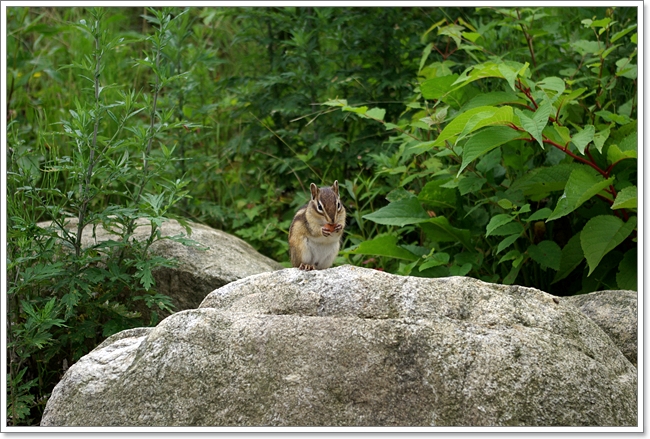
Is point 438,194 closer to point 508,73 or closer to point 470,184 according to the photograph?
point 470,184

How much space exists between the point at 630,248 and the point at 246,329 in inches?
99.8

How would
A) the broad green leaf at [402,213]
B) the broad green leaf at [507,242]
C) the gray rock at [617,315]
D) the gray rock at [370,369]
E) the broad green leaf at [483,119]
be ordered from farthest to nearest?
the broad green leaf at [402,213] < the broad green leaf at [507,242] < the broad green leaf at [483,119] < the gray rock at [617,315] < the gray rock at [370,369]

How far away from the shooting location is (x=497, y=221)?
4039mm

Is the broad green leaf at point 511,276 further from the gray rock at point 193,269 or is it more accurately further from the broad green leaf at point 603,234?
the gray rock at point 193,269

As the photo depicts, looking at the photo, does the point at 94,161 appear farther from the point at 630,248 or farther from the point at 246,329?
the point at 630,248

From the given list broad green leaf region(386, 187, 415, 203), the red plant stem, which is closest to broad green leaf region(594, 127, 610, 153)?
the red plant stem

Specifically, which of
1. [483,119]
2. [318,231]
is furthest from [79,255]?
[483,119]

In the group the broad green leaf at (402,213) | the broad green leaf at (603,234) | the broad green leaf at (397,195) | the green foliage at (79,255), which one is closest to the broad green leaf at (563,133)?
the broad green leaf at (603,234)

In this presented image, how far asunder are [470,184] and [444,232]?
0.36m

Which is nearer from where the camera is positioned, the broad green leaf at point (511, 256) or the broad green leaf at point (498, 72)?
the broad green leaf at point (498, 72)

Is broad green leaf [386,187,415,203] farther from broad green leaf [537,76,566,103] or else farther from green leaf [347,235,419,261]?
broad green leaf [537,76,566,103]

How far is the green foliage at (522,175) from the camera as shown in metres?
3.90

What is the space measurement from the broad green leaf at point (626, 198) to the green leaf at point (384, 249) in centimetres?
122

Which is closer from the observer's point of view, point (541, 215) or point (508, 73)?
point (508, 73)
